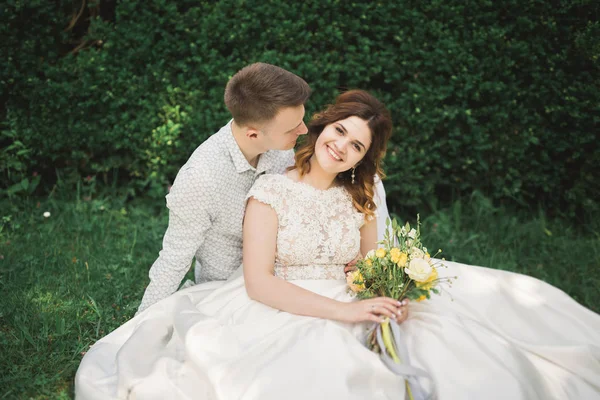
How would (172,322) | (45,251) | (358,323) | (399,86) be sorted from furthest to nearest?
(399,86), (45,251), (172,322), (358,323)

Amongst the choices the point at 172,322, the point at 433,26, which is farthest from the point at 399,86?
the point at 172,322

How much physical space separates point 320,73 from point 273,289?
7.66ft

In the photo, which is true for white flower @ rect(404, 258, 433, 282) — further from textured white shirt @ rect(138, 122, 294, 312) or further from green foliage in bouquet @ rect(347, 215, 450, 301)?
textured white shirt @ rect(138, 122, 294, 312)

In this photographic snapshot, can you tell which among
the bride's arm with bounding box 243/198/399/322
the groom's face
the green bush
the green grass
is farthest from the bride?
the green bush

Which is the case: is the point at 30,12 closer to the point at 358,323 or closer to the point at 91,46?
the point at 91,46

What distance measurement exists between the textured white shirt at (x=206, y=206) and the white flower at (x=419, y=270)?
1.05 metres

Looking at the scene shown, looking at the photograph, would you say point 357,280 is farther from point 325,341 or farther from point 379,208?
point 379,208

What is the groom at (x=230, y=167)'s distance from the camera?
9.90 feet

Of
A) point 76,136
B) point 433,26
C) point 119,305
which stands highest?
point 433,26

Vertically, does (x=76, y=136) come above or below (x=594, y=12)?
below

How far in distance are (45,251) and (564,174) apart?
163 inches

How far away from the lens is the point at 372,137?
3119mm

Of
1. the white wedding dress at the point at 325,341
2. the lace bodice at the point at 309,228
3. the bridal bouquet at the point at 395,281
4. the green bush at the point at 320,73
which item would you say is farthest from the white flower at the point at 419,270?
the green bush at the point at 320,73

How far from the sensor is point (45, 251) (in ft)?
13.5
